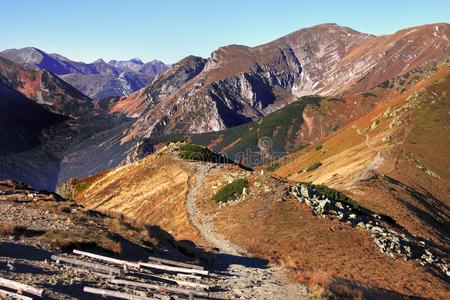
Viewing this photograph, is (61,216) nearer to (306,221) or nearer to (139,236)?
(139,236)

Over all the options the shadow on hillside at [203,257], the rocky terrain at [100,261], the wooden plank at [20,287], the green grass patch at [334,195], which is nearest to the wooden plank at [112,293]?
the rocky terrain at [100,261]

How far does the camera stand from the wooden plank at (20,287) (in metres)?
17.4

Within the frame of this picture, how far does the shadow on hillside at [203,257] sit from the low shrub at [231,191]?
1740 cm

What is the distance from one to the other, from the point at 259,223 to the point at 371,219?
498 inches

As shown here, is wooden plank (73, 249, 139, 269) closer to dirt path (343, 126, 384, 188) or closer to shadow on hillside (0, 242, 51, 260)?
shadow on hillside (0, 242, 51, 260)

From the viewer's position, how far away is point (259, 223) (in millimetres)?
46625

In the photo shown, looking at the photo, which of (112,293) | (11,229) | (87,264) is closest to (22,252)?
(87,264)

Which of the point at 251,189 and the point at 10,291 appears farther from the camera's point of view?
the point at 251,189

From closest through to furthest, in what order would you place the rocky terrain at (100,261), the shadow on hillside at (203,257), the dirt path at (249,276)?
the rocky terrain at (100,261) → the dirt path at (249,276) → the shadow on hillside at (203,257)

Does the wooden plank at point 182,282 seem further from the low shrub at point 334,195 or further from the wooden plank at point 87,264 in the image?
the low shrub at point 334,195

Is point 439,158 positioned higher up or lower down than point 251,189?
higher up

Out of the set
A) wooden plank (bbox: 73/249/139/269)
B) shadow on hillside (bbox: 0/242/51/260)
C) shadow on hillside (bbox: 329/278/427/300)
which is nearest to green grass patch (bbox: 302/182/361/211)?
shadow on hillside (bbox: 329/278/427/300)

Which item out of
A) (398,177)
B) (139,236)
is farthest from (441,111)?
(139,236)

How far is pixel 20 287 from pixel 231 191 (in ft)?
127
